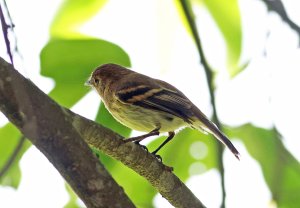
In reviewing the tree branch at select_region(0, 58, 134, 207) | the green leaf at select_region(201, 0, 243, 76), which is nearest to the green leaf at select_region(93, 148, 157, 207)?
the green leaf at select_region(201, 0, 243, 76)

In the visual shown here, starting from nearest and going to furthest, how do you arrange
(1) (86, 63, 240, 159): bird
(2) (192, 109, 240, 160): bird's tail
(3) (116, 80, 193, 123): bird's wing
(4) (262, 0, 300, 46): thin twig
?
(4) (262, 0, 300, 46): thin twig < (2) (192, 109, 240, 160): bird's tail < (1) (86, 63, 240, 159): bird < (3) (116, 80, 193, 123): bird's wing

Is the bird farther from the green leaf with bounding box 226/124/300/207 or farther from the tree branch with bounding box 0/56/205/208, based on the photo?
the tree branch with bounding box 0/56/205/208

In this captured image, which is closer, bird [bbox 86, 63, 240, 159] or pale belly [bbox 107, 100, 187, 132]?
bird [bbox 86, 63, 240, 159]

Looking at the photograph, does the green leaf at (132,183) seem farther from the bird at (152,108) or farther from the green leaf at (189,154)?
the bird at (152,108)

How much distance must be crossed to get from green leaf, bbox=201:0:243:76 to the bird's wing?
108 centimetres

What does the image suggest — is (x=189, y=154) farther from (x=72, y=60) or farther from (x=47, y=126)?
(x=47, y=126)

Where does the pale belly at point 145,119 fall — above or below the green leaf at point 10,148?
below

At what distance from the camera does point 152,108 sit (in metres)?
6.18

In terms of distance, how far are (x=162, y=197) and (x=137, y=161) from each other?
0.38 m

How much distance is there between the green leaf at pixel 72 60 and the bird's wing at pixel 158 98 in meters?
1.41

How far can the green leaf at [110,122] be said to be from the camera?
4.96 metres

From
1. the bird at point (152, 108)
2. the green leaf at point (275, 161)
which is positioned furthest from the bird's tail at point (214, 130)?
the green leaf at point (275, 161)

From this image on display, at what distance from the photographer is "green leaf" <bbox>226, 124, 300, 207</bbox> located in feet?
13.1

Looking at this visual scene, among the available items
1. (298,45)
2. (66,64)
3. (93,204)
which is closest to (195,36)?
(66,64)
